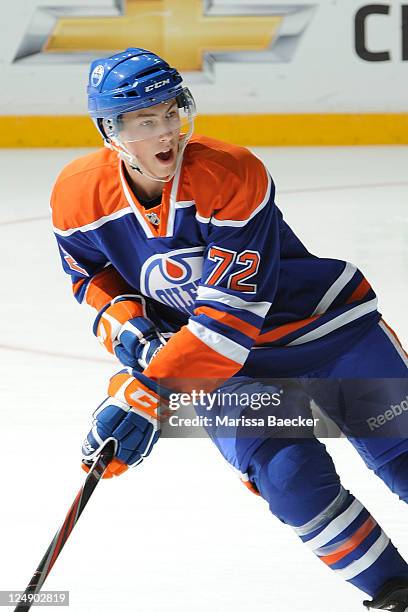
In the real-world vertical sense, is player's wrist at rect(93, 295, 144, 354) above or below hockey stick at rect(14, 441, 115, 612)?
above

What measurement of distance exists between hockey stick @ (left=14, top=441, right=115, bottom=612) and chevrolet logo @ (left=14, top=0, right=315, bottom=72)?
554cm

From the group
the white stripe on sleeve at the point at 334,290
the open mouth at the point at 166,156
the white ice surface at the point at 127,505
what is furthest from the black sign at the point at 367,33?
the open mouth at the point at 166,156

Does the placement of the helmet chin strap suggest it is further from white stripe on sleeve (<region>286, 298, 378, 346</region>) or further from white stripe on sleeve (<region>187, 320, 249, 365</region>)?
white stripe on sleeve (<region>286, 298, 378, 346</region>)

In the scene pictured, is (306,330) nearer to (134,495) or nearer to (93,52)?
(134,495)

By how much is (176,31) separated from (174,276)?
17.5 feet

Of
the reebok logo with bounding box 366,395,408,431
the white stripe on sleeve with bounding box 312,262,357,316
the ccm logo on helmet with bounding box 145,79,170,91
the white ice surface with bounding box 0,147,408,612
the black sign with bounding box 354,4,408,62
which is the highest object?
the ccm logo on helmet with bounding box 145,79,170,91

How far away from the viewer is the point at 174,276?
6.82 feet

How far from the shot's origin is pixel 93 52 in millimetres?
7207

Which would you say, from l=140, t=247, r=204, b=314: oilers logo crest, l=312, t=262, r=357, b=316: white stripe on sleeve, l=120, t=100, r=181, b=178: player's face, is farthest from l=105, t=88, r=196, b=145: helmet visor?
l=312, t=262, r=357, b=316: white stripe on sleeve

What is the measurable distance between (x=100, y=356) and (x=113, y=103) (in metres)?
1.79

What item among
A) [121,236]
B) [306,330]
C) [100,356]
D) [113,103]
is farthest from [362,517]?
[100,356]

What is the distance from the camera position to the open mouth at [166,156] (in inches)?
77.6

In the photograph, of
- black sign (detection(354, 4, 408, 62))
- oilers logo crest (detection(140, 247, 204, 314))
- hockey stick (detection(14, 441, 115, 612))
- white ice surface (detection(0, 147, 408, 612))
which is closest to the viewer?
hockey stick (detection(14, 441, 115, 612))

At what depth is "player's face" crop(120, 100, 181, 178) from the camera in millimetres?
1959
